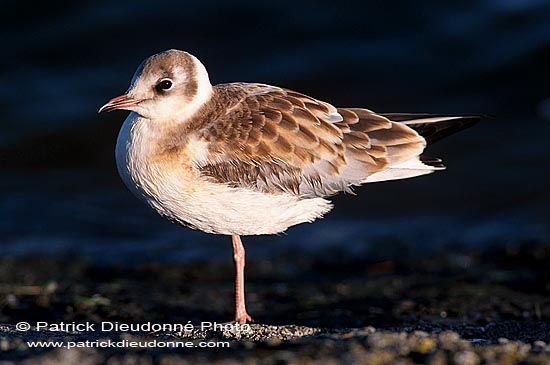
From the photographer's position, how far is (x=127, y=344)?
18.3ft

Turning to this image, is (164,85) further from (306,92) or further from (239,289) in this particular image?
(306,92)

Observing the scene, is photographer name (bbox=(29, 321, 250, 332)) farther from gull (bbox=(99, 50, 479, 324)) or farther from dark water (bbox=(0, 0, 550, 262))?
dark water (bbox=(0, 0, 550, 262))

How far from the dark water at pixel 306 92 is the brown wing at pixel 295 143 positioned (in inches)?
142

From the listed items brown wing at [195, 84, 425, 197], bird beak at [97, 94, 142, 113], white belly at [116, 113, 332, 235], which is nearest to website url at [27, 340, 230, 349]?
white belly at [116, 113, 332, 235]

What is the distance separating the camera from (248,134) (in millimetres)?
7020

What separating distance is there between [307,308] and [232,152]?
242 cm

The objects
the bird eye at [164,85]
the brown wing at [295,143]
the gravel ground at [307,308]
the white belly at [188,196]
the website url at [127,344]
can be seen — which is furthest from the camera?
the bird eye at [164,85]

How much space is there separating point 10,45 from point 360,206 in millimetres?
7488

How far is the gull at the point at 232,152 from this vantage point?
6.84 meters

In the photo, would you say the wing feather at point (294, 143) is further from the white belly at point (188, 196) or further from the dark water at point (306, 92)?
the dark water at point (306, 92)

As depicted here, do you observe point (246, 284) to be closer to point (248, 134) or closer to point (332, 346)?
point (248, 134)

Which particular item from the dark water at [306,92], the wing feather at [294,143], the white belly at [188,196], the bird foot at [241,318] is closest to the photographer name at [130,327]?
the bird foot at [241,318]

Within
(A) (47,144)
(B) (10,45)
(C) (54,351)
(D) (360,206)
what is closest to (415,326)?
(C) (54,351)

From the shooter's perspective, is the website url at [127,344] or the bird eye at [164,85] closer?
the website url at [127,344]
